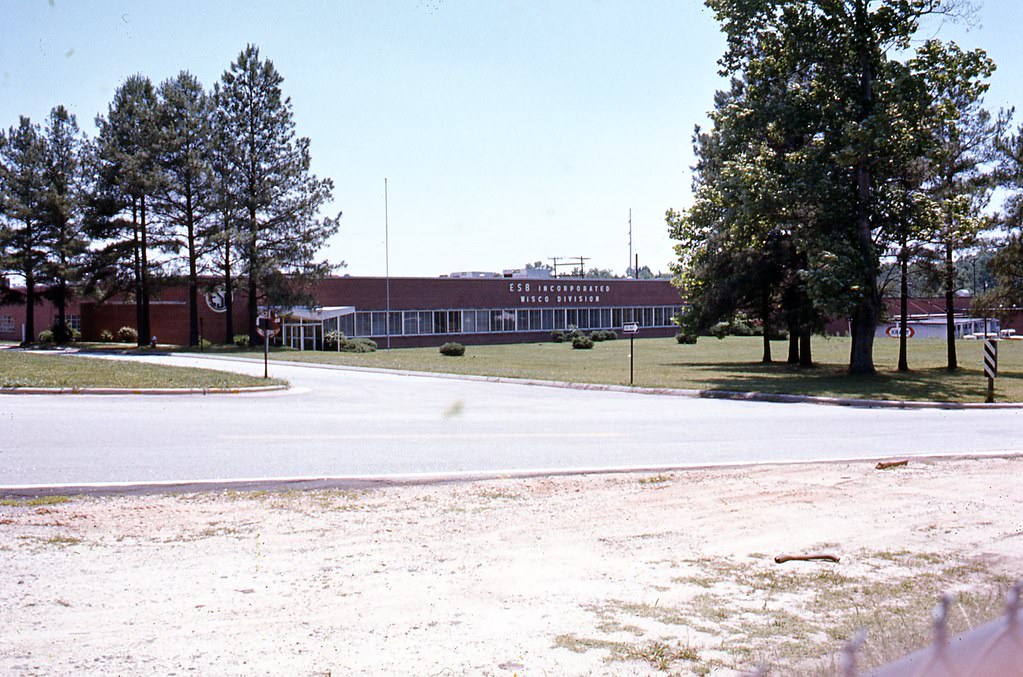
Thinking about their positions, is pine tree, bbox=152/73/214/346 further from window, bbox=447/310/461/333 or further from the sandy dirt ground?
the sandy dirt ground

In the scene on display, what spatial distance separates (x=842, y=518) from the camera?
341 inches

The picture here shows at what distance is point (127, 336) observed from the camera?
2486 inches

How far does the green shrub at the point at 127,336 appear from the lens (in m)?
63.1

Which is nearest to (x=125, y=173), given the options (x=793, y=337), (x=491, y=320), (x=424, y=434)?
(x=491, y=320)

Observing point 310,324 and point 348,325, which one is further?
point 348,325

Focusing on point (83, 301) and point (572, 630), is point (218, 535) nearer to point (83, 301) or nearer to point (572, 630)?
point (572, 630)

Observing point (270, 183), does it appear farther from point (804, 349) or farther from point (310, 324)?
point (804, 349)

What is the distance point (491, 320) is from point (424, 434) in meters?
56.5

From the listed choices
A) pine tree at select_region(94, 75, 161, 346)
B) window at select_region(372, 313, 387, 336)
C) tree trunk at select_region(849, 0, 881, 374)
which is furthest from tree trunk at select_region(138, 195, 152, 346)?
tree trunk at select_region(849, 0, 881, 374)

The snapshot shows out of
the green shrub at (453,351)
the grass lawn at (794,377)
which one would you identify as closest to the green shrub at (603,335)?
the green shrub at (453,351)

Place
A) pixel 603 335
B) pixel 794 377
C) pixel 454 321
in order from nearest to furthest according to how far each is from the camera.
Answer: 1. pixel 794 377
2. pixel 454 321
3. pixel 603 335

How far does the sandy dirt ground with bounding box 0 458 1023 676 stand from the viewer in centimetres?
493

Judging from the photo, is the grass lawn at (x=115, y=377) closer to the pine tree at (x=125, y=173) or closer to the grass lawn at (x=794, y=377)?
the grass lawn at (x=794, y=377)

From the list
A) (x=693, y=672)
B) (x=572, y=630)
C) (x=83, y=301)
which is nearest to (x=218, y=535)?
(x=572, y=630)
